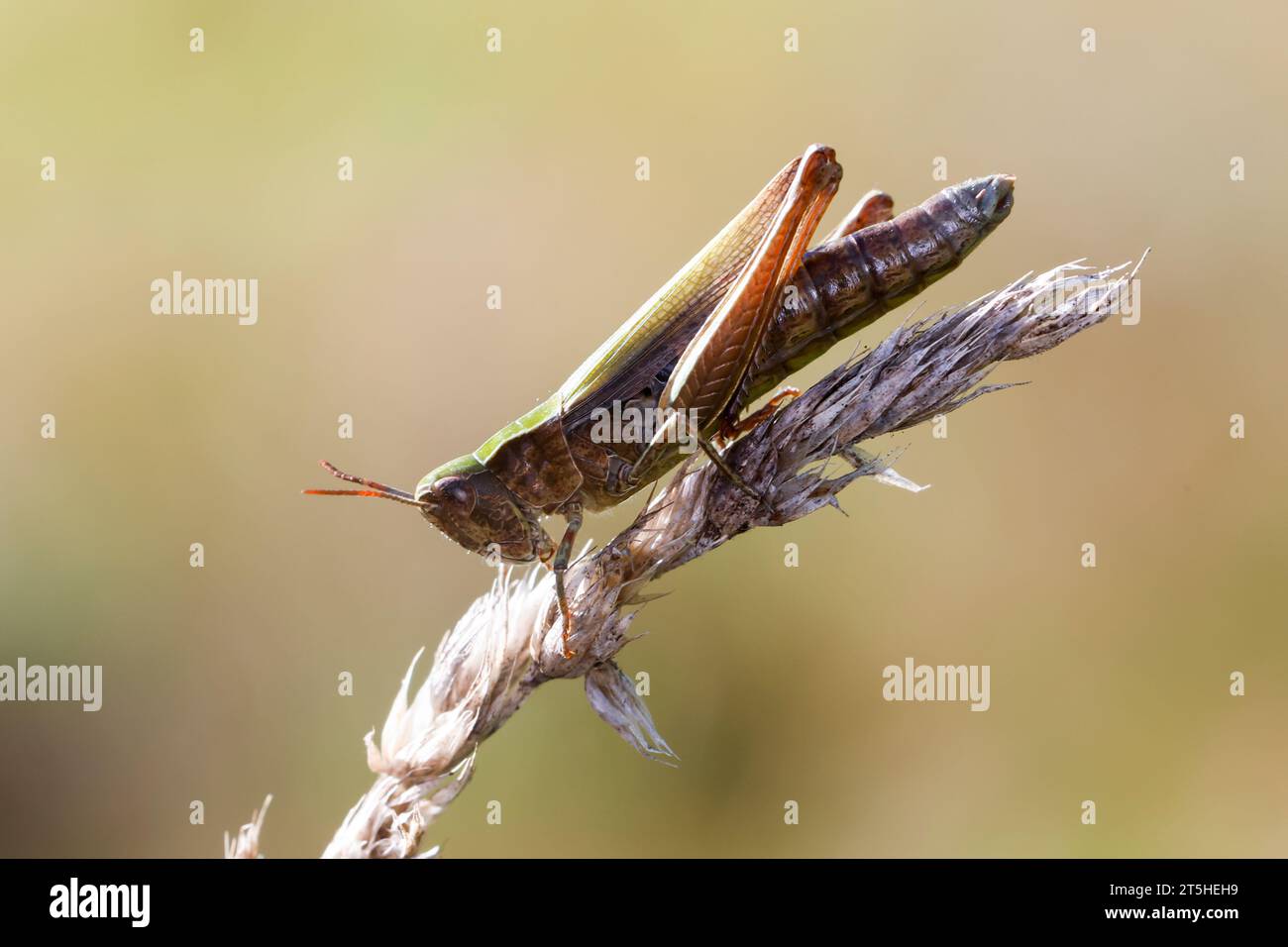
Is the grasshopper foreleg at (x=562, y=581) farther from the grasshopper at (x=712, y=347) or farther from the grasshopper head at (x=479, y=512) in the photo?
the grasshopper head at (x=479, y=512)

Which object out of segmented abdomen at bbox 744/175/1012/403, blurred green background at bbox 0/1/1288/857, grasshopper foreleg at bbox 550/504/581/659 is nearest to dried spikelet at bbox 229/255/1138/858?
grasshopper foreleg at bbox 550/504/581/659

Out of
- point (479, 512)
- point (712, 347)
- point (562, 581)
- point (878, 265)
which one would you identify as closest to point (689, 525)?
point (562, 581)

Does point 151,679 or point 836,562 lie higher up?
point 836,562

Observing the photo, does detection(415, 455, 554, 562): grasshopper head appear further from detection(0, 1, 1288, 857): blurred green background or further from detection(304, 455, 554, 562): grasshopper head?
detection(0, 1, 1288, 857): blurred green background

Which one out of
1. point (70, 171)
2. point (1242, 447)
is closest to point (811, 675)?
point (1242, 447)

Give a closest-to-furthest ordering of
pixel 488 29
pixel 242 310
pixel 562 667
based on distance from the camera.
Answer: pixel 562 667 < pixel 242 310 < pixel 488 29

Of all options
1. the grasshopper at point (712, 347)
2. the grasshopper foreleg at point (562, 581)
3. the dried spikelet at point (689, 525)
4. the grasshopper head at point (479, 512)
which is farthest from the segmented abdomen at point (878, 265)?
the grasshopper head at point (479, 512)

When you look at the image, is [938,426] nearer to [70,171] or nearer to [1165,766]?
[1165,766]
